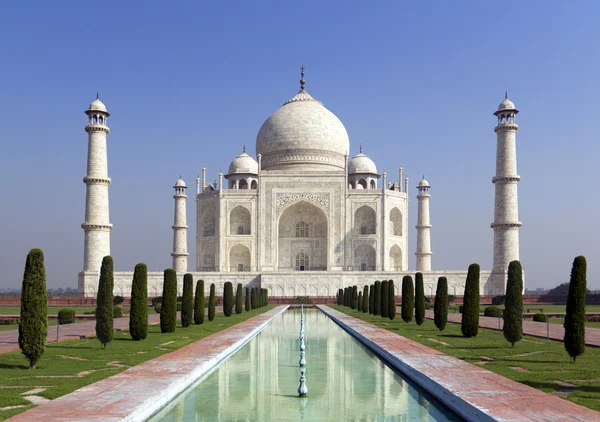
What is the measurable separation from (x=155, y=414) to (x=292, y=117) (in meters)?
34.9

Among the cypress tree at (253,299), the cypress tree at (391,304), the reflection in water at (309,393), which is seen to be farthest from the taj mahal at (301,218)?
the reflection in water at (309,393)

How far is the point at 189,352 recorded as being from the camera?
938cm

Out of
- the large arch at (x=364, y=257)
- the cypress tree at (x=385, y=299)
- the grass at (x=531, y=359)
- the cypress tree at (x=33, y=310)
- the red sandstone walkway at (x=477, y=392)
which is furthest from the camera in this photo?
the large arch at (x=364, y=257)

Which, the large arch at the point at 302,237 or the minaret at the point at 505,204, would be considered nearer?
the minaret at the point at 505,204

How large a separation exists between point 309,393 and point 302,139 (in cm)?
3248

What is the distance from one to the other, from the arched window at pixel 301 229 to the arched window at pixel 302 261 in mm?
1116


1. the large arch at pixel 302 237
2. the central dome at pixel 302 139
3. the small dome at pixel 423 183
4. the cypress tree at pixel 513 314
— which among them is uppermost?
the central dome at pixel 302 139

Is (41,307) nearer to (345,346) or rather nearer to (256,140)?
(345,346)

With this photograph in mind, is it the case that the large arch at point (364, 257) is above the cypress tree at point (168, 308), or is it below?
above

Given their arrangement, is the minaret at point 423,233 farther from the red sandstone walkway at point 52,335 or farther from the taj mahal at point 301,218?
the red sandstone walkway at point 52,335

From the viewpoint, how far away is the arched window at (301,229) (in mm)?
→ 36781

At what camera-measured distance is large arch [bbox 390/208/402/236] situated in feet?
120

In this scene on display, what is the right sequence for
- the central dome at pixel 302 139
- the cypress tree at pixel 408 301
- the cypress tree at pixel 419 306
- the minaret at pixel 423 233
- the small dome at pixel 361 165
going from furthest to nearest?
the small dome at pixel 361 165 → the central dome at pixel 302 139 → the minaret at pixel 423 233 → the cypress tree at pixel 408 301 → the cypress tree at pixel 419 306

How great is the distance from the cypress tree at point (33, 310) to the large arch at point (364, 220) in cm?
2829
